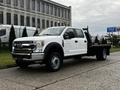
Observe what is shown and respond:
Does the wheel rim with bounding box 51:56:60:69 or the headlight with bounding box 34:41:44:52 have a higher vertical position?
the headlight with bounding box 34:41:44:52

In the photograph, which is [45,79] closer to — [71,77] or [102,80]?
[71,77]

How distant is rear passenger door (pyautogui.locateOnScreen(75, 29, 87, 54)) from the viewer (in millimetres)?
11805

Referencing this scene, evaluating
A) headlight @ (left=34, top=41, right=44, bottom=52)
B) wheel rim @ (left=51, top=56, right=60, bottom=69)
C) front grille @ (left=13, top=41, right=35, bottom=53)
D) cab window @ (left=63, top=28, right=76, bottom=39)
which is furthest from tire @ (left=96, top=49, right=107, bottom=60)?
front grille @ (left=13, top=41, right=35, bottom=53)

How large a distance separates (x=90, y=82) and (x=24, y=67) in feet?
14.3

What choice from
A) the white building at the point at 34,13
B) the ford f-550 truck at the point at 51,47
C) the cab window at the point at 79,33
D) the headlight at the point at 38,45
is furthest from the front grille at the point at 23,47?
the white building at the point at 34,13

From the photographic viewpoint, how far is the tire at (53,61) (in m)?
9.62

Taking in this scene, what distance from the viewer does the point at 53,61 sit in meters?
9.88

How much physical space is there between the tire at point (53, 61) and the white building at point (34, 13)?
4694 centimetres

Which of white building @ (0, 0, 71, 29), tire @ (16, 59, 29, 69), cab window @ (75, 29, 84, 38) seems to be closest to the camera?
tire @ (16, 59, 29, 69)

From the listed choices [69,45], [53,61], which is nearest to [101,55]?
A: [69,45]

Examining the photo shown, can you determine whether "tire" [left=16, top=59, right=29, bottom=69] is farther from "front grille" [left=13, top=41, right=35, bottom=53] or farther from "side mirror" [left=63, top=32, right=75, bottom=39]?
"side mirror" [left=63, top=32, right=75, bottom=39]

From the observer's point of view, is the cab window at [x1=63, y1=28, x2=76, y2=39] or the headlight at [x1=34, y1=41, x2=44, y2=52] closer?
the headlight at [x1=34, y1=41, x2=44, y2=52]

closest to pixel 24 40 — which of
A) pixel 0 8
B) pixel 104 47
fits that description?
pixel 104 47

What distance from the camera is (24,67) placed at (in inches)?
434
